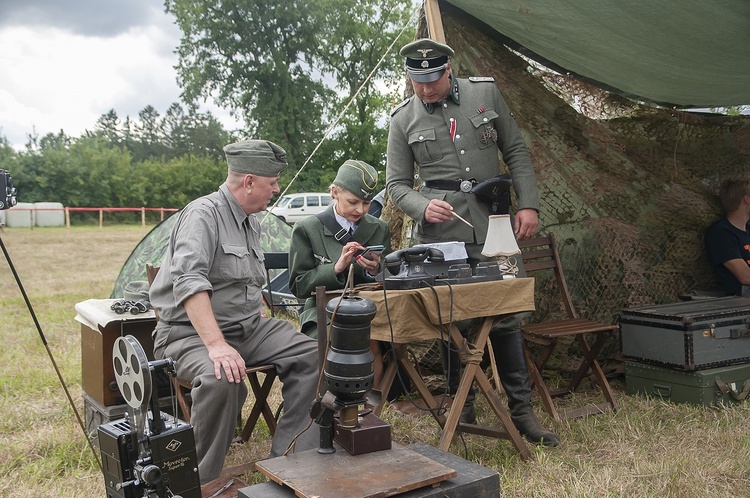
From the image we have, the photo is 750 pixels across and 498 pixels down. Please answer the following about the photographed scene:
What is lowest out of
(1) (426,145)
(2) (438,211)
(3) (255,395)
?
(3) (255,395)

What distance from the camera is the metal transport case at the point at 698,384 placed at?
4.03m

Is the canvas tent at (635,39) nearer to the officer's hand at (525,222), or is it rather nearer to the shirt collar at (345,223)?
the officer's hand at (525,222)

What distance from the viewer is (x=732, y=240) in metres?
4.93

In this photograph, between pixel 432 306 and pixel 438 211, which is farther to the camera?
pixel 438 211

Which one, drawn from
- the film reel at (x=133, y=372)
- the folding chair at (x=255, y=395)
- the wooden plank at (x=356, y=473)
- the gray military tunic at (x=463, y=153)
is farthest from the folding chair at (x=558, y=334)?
the film reel at (x=133, y=372)

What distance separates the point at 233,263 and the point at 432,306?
0.95 m

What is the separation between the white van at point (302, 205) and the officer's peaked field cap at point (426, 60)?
17.9 meters

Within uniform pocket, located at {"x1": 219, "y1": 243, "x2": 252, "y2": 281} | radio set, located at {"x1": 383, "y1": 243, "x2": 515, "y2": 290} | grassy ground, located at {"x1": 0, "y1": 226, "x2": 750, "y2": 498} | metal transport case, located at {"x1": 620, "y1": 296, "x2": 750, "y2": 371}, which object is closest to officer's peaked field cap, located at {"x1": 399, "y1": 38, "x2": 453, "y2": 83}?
radio set, located at {"x1": 383, "y1": 243, "x2": 515, "y2": 290}

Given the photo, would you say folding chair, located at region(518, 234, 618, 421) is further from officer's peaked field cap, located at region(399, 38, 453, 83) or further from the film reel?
the film reel

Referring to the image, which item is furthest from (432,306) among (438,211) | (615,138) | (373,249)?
(615,138)

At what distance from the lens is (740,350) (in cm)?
428

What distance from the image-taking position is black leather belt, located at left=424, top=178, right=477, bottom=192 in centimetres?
365

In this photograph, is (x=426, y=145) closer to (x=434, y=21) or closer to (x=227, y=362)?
(x=434, y=21)

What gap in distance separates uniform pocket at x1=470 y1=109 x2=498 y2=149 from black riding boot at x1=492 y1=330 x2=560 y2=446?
1.03 m
